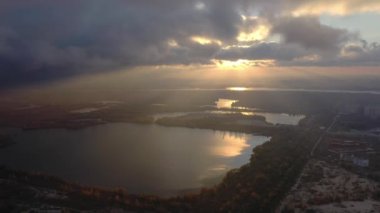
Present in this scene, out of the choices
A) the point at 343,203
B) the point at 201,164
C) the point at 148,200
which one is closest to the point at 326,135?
the point at 201,164

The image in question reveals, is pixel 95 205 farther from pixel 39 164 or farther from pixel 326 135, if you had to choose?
pixel 326 135

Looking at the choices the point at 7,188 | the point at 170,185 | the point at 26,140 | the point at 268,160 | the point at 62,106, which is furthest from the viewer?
the point at 62,106

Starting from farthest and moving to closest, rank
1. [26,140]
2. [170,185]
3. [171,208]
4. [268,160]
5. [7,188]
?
[26,140]
[268,160]
[170,185]
[7,188]
[171,208]

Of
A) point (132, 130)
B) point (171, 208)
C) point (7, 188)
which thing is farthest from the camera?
point (132, 130)

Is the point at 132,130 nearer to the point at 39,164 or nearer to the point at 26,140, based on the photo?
the point at 26,140

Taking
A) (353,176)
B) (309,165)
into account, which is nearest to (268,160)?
(309,165)

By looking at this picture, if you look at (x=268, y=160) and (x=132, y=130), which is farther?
(x=132, y=130)
